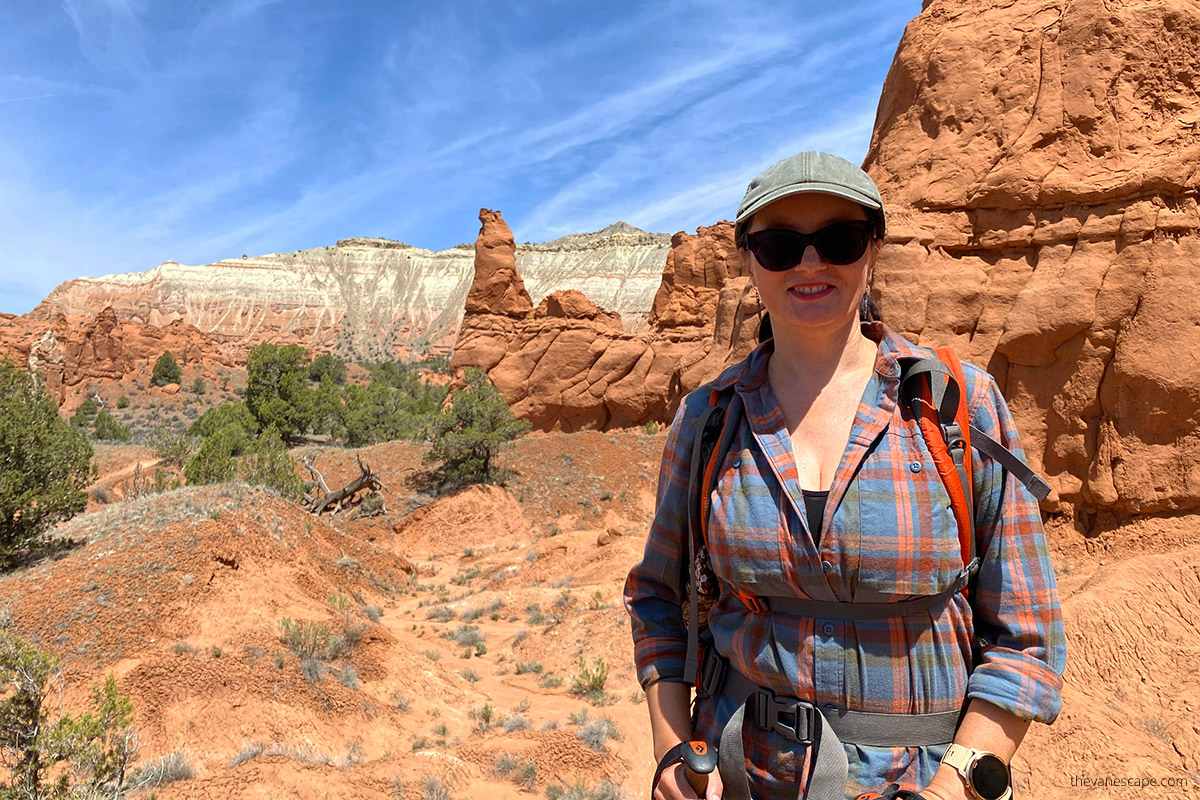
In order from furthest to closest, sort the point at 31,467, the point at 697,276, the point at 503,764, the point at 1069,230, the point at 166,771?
the point at 697,276 < the point at 31,467 < the point at 1069,230 < the point at 503,764 < the point at 166,771

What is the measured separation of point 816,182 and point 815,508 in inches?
29.6

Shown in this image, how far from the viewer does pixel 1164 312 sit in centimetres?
A: 749

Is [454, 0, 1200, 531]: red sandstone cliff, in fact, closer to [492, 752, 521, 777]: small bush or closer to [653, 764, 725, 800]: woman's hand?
[492, 752, 521, 777]: small bush

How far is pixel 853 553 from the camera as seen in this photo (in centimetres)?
154

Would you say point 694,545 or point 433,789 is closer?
point 694,545

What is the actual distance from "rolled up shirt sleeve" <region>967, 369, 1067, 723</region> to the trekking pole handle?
603 mm

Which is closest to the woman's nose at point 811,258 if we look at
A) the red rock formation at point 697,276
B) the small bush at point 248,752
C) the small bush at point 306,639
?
the small bush at point 248,752

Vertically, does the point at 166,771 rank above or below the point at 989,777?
below

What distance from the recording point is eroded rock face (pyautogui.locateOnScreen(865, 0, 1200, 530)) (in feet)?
24.8

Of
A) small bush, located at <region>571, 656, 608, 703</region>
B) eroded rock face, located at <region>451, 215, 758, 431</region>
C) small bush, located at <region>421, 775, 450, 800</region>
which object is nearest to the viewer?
small bush, located at <region>421, 775, 450, 800</region>

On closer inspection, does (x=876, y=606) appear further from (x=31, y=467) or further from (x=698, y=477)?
(x=31, y=467)

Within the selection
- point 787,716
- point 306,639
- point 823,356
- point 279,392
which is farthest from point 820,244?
point 279,392

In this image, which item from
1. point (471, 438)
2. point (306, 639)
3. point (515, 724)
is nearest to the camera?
point (515, 724)

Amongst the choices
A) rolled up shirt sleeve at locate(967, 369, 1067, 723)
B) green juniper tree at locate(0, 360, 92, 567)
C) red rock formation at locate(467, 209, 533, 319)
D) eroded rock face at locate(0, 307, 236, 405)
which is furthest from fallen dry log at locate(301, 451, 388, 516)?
eroded rock face at locate(0, 307, 236, 405)
